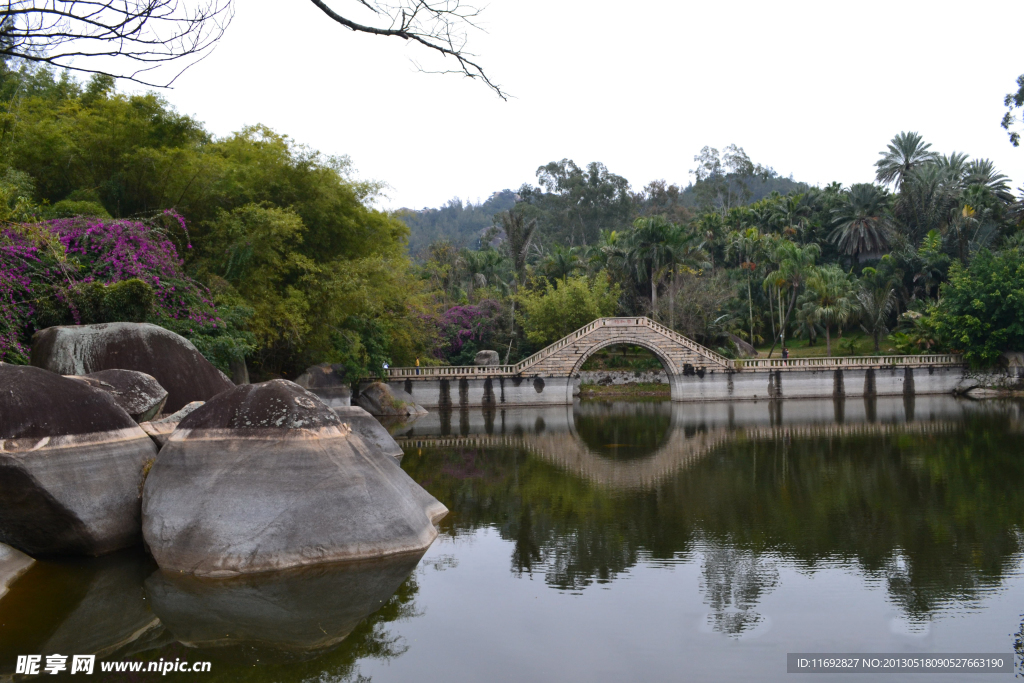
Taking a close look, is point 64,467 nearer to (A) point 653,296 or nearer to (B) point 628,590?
(B) point 628,590

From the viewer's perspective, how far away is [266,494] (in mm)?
8977

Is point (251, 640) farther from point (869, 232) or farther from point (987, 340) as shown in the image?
point (869, 232)

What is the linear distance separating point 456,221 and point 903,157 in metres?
76.9

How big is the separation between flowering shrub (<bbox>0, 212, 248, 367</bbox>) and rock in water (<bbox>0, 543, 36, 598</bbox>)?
5.21 meters

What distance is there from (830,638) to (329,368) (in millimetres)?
24161

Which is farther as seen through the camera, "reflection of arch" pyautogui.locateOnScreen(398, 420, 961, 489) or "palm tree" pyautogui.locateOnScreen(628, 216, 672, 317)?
"palm tree" pyautogui.locateOnScreen(628, 216, 672, 317)

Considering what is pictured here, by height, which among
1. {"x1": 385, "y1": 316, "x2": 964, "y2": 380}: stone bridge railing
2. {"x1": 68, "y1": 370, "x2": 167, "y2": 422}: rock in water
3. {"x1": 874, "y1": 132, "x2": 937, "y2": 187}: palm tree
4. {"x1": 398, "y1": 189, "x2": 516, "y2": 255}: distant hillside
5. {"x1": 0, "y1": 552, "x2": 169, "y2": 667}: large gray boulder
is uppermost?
{"x1": 398, "y1": 189, "x2": 516, "y2": 255}: distant hillside

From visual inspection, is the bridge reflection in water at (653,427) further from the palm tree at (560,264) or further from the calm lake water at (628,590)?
the palm tree at (560,264)

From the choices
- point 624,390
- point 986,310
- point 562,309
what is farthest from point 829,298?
point 562,309

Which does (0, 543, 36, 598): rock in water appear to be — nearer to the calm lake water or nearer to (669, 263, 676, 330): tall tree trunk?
the calm lake water

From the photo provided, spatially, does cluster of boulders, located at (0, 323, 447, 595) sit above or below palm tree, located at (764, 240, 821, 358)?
below

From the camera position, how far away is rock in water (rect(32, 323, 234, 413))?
42.5ft

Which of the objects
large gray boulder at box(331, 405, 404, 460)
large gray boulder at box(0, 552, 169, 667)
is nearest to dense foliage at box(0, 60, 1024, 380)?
large gray boulder at box(0, 552, 169, 667)

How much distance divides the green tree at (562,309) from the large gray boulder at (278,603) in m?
33.3
